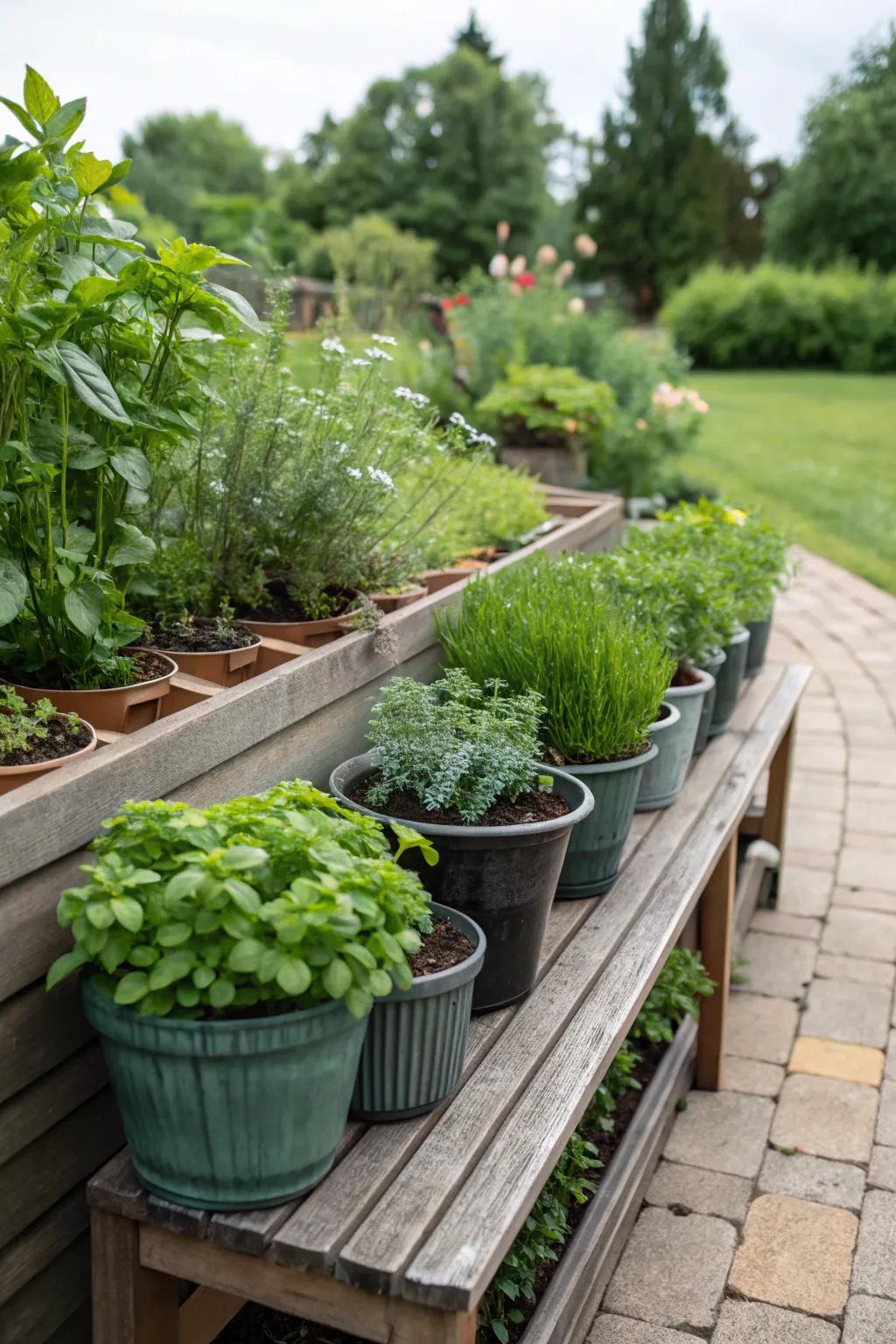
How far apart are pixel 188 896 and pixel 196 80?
9451mm

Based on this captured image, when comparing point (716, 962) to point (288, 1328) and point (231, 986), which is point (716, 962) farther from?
point (231, 986)

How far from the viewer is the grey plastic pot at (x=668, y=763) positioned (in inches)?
101

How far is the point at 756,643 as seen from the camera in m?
3.74

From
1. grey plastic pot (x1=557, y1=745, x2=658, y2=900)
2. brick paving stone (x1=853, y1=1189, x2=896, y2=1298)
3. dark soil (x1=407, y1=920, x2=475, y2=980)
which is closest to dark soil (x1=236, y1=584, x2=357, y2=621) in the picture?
grey plastic pot (x1=557, y1=745, x2=658, y2=900)

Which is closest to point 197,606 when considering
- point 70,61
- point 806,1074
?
point 70,61

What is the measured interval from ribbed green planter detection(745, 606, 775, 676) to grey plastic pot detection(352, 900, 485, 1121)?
7.61 feet

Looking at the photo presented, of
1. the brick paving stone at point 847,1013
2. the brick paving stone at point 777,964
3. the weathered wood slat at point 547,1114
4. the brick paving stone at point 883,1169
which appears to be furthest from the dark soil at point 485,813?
the brick paving stone at point 777,964

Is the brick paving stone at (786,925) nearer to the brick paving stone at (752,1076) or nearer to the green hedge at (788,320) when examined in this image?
the brick paving stone at (752,1076)

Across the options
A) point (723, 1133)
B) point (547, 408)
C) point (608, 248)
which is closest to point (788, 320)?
point (608, 248)

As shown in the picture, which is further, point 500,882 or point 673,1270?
point 673,1270

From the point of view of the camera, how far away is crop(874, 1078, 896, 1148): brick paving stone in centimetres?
267

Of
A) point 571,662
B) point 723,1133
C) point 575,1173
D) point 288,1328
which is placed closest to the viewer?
point 288,1328

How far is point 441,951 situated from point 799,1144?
150 cm

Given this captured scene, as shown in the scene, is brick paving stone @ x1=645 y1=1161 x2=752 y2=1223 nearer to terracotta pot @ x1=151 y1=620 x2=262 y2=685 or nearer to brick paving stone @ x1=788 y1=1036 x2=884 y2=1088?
brick paving stone @ x1=788 y1=1036 x2=884 y2=1088
